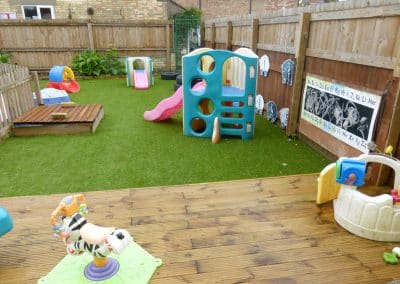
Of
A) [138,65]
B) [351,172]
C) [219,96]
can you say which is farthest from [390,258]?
[138,65]

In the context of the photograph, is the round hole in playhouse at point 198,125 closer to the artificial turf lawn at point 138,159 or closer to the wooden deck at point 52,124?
the artificial turf lawn at point 138,159

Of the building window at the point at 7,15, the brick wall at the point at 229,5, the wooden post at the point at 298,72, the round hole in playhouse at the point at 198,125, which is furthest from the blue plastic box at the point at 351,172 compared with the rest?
the brick wall at the point at 229,5

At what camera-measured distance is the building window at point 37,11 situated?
552 inches

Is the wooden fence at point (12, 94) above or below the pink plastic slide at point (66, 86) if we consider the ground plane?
above

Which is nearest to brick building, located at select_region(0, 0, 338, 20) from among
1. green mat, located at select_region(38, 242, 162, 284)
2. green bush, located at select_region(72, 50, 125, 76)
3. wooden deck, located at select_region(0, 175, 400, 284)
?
green bush, located at select_region(72, 50, 125, 76)

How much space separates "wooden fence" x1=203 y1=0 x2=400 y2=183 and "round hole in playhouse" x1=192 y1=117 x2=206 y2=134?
4.71ft

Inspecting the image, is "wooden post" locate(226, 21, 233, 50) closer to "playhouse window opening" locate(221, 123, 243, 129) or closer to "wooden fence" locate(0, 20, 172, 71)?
"playhouse window opening" locate(221, 123, 243, 129)

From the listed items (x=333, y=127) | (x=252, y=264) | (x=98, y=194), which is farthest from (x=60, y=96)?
(x=252, y=264)

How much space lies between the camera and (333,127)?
4105mm

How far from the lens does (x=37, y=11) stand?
14.2 meters

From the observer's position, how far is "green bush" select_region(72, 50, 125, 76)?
1167 cm

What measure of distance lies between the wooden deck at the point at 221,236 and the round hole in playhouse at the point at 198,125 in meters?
2.15

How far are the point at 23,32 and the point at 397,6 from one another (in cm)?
1232

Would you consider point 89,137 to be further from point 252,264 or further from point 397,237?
point 397,237
